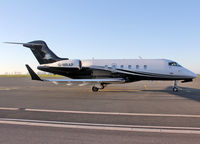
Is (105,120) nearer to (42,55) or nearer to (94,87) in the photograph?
(94,87)

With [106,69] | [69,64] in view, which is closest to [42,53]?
[69,64]

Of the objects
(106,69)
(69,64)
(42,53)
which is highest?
(42,53)

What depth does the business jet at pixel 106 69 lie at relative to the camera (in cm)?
1588

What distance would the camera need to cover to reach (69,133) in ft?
14.7

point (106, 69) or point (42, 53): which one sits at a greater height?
point (42, 53)

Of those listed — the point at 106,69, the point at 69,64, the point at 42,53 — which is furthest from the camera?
the point at 42,53

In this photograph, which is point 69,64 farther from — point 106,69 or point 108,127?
point 108,127

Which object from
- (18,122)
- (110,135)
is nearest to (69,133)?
(110,135)

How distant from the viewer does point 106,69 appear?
1752 cm

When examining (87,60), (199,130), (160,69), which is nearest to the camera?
(199,130)

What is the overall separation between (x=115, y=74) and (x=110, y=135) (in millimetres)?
13153

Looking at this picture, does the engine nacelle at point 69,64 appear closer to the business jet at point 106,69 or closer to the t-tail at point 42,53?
the business jet at point 106,69

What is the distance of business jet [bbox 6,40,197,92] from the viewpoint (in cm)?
1588

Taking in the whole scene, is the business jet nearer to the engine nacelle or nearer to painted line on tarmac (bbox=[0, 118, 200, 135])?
the engine nacelle
